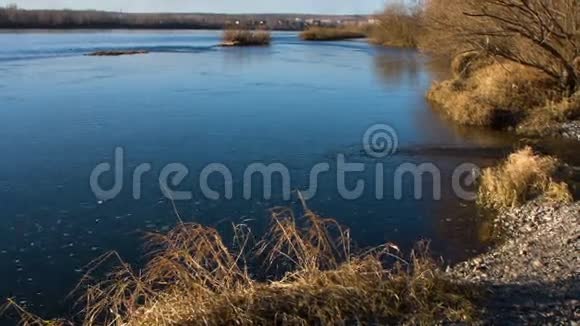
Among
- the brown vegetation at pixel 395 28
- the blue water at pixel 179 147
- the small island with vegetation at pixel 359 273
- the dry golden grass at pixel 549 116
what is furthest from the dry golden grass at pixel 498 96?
the brown vegetation at pixel 395 28

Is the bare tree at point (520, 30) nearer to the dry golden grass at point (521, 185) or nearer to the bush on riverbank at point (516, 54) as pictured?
the bush on riverbank at point (516, 54)

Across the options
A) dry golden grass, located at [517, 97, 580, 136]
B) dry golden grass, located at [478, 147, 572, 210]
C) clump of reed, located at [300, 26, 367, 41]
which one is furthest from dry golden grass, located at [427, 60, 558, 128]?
clump of reed, located at [300, 26, 367, 41]

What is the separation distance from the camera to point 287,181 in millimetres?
11125

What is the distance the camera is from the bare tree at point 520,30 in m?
16.1

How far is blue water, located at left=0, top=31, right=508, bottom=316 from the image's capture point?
8344mm

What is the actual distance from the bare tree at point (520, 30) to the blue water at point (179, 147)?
8.35 ft

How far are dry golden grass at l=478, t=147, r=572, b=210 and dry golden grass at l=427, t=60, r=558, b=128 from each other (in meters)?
6.53

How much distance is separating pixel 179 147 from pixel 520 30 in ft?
31.2

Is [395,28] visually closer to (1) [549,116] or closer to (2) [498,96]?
(2) [498,96]

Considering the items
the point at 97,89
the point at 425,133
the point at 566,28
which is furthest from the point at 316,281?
the point at 97,89

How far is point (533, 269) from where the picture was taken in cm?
674

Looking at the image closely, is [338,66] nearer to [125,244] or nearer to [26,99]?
[26,99]

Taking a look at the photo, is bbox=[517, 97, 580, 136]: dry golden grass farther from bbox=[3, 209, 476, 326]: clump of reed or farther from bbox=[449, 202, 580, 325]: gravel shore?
bbox=[3, 209, 476, 326]: clump of reed

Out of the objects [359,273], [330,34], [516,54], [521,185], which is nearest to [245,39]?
[330,34]
